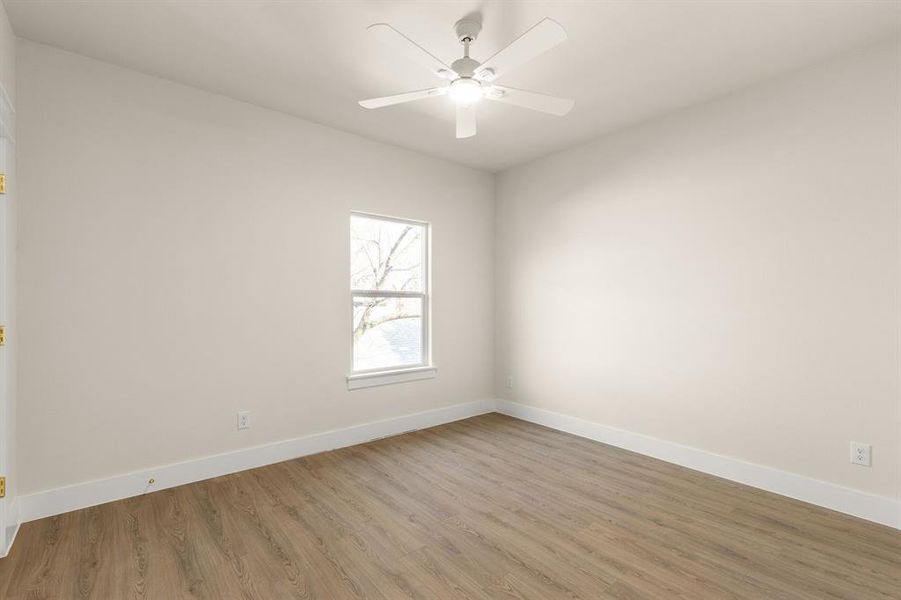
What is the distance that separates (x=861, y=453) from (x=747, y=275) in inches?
48.3

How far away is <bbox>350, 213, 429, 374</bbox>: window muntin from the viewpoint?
3.96 metres

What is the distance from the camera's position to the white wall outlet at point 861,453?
8.26ft

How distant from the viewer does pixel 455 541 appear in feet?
7.45

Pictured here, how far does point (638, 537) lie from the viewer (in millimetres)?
2303

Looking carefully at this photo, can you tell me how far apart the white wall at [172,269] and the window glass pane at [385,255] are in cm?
17

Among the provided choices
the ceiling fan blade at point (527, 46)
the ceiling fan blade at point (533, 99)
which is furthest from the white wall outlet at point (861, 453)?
the ceiling fan blade at point (527, 46)

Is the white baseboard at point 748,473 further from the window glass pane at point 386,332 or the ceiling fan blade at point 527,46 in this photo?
the ceiling fan blade at point 527,46

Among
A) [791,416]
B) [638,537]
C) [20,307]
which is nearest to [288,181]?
[20,307]

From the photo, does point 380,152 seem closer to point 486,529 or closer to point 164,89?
point 164,89

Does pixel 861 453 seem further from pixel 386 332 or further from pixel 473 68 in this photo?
pixel 386 332

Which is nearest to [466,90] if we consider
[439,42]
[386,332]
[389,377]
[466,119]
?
[466,119]

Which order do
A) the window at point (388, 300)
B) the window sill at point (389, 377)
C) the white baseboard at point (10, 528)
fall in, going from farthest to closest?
the window at point (388, 300), the window sill at point (389, 377), the white baseboard at point (10, 528)

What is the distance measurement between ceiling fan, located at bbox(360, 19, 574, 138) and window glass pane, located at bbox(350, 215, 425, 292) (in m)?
1.58

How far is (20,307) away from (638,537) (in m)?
3.68
